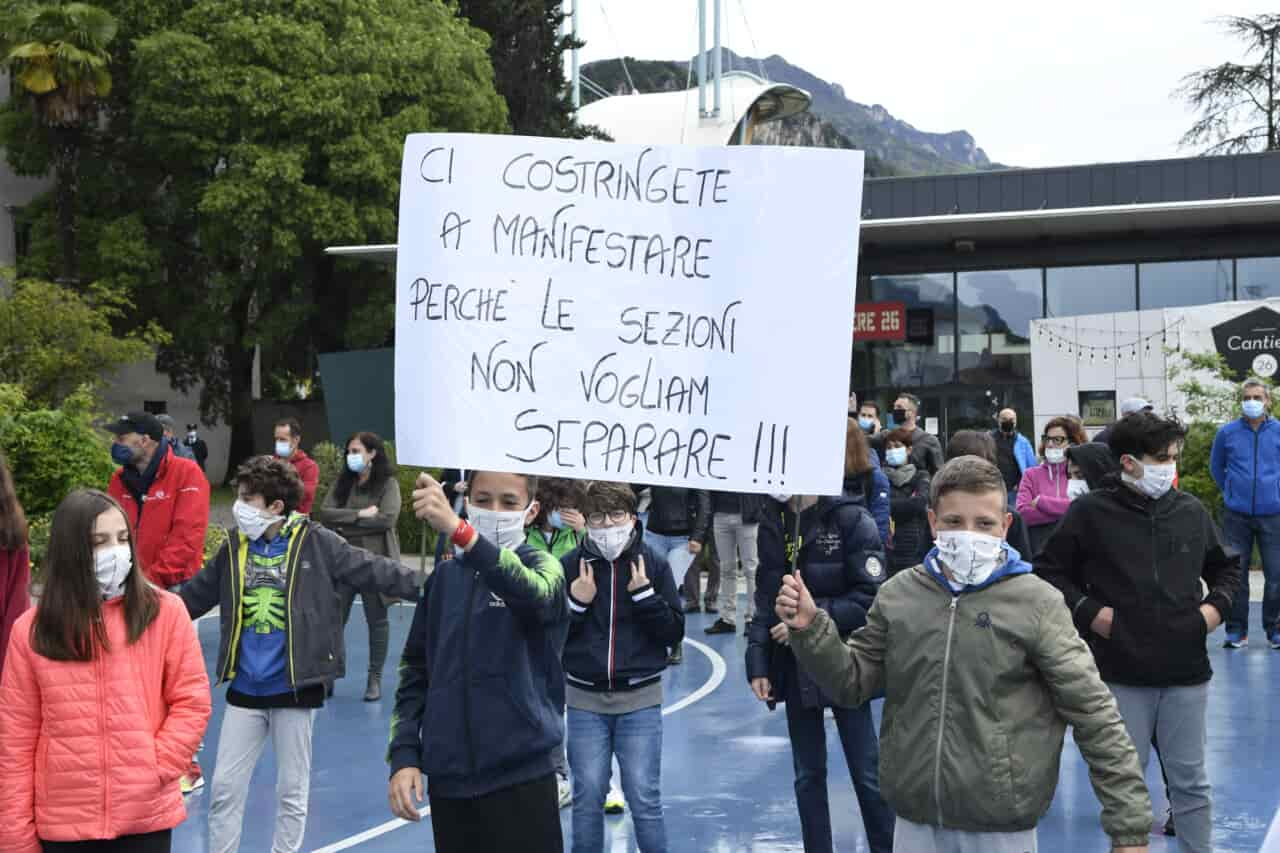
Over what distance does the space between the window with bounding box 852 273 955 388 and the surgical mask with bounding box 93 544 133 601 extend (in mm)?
24033

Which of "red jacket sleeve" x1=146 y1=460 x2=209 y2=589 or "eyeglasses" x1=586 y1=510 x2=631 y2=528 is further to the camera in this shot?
"red jacket sleeve" x1=146 y1=460 x2=209 y2=589

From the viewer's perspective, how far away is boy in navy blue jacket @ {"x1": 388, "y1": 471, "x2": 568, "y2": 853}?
4.10 m

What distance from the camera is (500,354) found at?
416cm

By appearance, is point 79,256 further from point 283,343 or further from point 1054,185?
point 1054,185

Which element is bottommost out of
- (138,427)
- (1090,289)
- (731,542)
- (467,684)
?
(731,542)

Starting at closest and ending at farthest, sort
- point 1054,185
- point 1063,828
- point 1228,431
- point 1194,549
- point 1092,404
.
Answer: point 1194,549 → point 1063,828 → point 1228,431 → point 1092,404 → point 1054,185

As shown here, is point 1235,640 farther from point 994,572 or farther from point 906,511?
point 994,572

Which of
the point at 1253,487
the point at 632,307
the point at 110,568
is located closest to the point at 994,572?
the point at 632,307

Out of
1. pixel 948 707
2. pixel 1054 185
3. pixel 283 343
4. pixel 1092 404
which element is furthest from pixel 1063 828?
pixel 283 343

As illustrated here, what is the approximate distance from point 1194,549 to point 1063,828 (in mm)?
1906

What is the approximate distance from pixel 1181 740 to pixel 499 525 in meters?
3.31

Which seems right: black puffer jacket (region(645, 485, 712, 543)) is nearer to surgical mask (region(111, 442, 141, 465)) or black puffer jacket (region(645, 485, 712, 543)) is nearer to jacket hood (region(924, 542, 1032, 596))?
surgical mask (region(111, 442, 141, 465))

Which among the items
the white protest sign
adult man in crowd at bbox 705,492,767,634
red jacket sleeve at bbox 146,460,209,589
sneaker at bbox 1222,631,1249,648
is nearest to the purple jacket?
sneaker at bbox 1222,631,1249,648

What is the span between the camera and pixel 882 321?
28406mm
